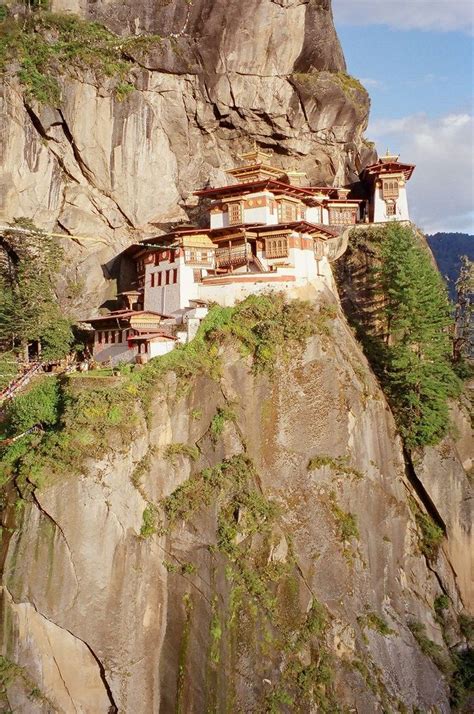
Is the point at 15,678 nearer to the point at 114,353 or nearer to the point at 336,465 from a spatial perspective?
the point at 336,465

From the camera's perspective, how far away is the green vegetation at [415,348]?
113 ft

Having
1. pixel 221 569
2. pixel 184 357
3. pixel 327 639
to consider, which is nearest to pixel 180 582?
pixel 221 569

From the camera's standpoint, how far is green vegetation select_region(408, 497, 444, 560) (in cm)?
3369

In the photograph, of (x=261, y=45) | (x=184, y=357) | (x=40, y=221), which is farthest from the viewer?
(x=261, y=45)

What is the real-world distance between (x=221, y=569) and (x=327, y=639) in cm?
582

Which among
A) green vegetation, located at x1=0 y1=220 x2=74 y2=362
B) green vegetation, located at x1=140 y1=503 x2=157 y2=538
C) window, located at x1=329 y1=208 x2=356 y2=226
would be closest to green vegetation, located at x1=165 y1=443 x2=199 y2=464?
green vegetation, located at x1=140 y1=503 x2=157 y2=538

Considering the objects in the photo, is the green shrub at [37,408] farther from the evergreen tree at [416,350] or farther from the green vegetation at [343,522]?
the evergreen tree at [416,350]

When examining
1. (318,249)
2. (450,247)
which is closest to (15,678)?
(318,249)

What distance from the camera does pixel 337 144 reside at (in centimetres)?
5034

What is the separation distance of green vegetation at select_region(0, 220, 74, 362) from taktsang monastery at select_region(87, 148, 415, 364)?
2.57 meters

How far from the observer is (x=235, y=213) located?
39594mm

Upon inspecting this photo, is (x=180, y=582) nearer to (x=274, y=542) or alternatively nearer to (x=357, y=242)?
(x=274, y=542)

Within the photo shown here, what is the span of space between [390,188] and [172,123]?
55.8ft

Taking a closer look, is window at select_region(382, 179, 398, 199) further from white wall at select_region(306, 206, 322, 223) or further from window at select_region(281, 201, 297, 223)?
window at select_region(281, 201, 297, 223)
